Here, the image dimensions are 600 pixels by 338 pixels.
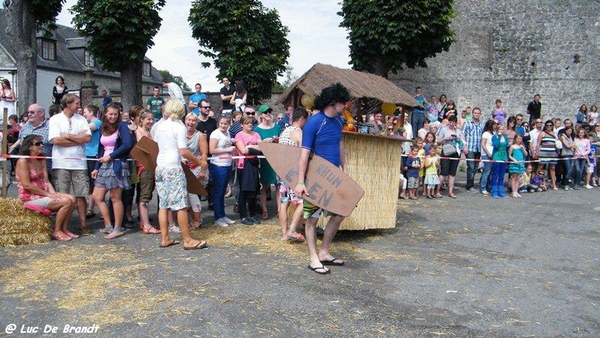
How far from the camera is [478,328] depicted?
4797 millimetres

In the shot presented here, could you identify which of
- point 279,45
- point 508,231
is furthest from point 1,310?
point 279,45

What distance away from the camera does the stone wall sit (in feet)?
95.6

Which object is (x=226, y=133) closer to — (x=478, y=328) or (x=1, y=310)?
(x=1, y=310)

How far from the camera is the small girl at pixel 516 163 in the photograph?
46.5ft

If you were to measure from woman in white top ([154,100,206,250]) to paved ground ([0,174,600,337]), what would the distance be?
50 cm

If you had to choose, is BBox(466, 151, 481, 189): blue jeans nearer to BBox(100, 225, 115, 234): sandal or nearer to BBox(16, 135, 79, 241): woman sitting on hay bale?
BBox(100, 225, 115, 234): sandal

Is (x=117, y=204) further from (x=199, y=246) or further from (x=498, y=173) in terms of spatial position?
(x=498, y=173)

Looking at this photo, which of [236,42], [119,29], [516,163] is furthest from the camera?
[236,42]

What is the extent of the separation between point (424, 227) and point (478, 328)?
4676 mm

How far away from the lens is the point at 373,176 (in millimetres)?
8656

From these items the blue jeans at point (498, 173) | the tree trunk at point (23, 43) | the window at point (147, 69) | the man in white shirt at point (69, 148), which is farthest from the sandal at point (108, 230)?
the window at point (147, 69)

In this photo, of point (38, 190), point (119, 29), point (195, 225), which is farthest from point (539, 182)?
point (119, 29)

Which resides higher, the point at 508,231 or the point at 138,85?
the point at 138,85

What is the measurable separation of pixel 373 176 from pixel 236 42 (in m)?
19.8
